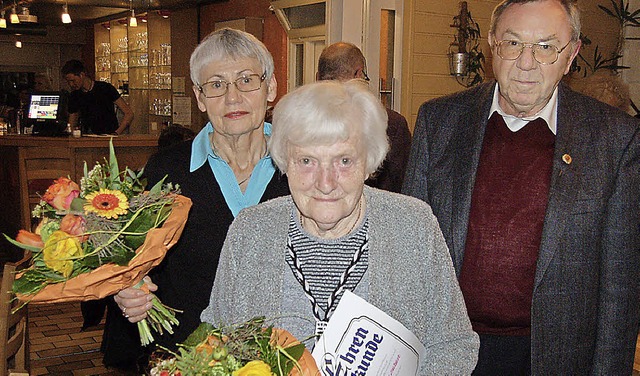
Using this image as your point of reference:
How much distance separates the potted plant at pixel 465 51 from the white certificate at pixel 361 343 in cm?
526

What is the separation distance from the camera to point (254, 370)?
1.19 meters

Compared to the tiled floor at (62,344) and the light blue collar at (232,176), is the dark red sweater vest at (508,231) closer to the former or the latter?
the light blue collar at (232,176)

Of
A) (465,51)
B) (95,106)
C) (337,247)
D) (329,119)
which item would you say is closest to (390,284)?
(337,247)

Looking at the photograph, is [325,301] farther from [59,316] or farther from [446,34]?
[446,34]

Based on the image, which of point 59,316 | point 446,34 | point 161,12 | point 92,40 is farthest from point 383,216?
point 92,40

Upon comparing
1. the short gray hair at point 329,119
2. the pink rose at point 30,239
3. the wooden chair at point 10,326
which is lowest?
the wooden chair at point 10,326

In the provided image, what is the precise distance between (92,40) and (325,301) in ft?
51.3

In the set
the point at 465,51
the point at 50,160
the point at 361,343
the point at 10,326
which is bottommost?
the point at 10,326

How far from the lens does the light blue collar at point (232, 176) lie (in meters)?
2.18

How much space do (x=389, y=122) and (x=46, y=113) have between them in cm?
600

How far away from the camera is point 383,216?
181cm

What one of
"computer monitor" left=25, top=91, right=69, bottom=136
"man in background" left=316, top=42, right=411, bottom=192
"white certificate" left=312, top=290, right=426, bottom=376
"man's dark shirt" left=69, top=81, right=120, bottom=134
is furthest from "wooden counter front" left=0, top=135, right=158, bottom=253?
"white certificate" left=312, top=290, right=426, bottom=376

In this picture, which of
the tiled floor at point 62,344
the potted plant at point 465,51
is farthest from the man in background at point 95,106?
the potted plant at point 465,51

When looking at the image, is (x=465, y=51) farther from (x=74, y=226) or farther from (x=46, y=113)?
(x=74, y=226)
